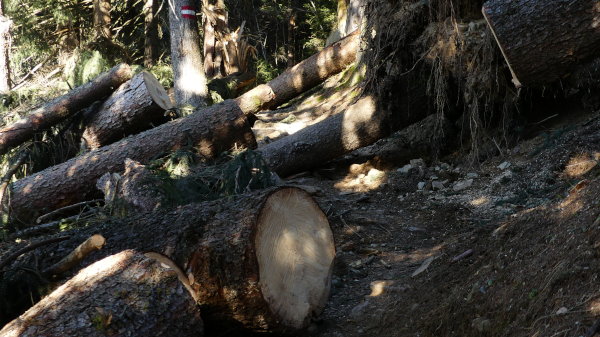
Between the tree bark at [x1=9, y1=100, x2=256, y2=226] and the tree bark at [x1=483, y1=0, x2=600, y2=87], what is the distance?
10.9 ft

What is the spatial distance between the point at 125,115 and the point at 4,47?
8.59m

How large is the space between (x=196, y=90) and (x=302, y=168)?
3735 millimetres

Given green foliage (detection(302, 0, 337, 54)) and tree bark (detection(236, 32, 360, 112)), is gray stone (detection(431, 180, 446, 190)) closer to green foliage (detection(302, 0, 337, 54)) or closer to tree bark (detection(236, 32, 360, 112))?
tree bark (detection(236, 32, 360, 112))

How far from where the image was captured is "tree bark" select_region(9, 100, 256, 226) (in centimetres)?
675

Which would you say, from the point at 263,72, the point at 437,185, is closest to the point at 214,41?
the point at 263,72

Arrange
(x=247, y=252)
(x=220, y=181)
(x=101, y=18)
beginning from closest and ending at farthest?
(x=247, y=252) → (x=220, y=181) → (x=101, y=18)

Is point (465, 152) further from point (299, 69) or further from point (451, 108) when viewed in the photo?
point (299, 69)

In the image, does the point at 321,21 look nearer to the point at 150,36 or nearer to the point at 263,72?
the point at 263,72

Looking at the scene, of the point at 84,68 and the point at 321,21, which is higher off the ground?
the point at 84,68

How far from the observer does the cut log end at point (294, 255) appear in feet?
12.6

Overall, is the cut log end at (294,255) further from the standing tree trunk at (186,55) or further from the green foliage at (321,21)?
the green foliage at (321,21)

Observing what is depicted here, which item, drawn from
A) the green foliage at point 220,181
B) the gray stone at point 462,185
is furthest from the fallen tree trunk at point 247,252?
the gray stone at point 462,185

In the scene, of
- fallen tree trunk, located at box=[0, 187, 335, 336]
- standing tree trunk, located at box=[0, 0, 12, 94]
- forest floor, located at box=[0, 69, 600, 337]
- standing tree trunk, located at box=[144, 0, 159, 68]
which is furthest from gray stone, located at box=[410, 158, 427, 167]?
standing tree trunk, located at box=[0, 0, 12, 94]

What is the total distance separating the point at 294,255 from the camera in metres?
4.06
